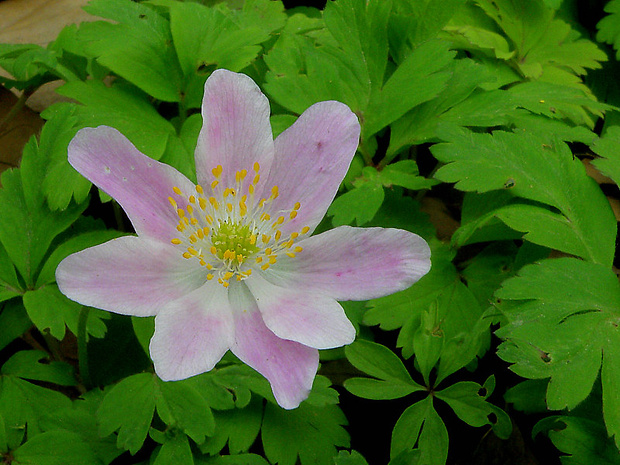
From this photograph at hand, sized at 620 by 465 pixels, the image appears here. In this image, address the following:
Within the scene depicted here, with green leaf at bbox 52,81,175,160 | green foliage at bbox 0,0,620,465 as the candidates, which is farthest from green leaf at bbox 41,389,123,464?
green leaf at bbox 52,81,175,160

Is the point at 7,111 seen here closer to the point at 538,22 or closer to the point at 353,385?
the point at 353,385

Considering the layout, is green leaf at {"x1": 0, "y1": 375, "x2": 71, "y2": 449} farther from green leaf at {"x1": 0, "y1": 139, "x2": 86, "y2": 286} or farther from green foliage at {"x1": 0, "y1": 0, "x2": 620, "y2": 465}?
green leaf at {"x1": 0, "y1": 139, "x2": 86, "y2": 286}

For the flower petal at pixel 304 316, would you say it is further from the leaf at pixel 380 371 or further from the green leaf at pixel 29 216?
the green leaf at pixel 29 216

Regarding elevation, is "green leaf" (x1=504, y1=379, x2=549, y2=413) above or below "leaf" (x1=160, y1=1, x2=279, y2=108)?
below

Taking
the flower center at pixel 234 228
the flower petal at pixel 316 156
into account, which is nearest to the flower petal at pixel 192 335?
the flower center at pixel 234 228

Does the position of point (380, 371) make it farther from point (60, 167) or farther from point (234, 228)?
point (60, 167)

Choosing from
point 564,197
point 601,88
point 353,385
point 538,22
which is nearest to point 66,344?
point 353,385

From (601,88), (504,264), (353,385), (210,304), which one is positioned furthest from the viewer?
(601,88)

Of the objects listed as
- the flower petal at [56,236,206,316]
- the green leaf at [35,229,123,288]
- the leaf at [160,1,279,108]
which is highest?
the leaf at [160,1,279,108]
